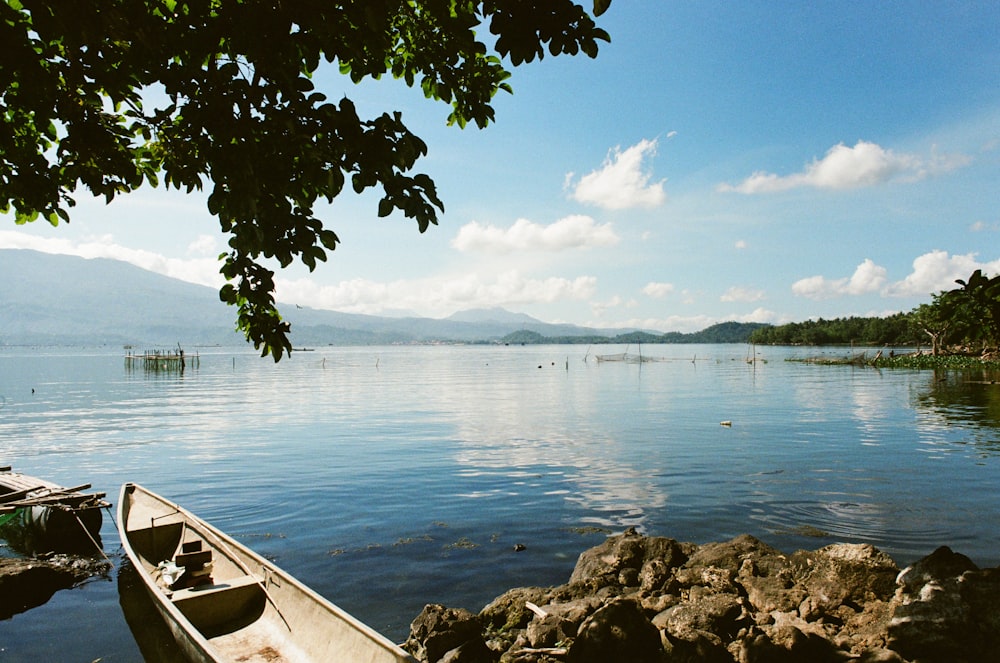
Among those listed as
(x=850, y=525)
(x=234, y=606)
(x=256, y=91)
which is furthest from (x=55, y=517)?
(x=850, y=525)

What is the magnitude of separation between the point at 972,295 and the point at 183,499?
65.6 feet

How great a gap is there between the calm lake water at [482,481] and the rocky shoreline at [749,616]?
192cm

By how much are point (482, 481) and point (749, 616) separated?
41.0 ft

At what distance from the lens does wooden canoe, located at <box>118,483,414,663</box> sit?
7.46m

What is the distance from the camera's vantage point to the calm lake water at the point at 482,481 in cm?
1186

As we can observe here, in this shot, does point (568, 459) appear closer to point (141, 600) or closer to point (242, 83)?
point (141, 600)

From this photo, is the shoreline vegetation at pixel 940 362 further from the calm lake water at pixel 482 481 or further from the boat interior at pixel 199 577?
the boat interior at pixel 199 577

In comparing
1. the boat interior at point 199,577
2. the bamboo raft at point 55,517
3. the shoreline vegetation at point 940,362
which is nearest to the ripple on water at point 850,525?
the boat interior at point 199,577

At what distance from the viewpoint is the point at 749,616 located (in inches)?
316

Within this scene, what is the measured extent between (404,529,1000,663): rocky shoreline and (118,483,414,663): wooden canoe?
4.65 ft

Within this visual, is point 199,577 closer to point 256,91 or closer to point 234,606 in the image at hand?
point 234,606

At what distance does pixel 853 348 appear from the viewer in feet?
558

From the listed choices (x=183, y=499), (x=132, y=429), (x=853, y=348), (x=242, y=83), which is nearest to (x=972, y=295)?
(x=242, y=83)

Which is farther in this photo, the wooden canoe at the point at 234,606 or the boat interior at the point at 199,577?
the boat interior at the point at 199,577
